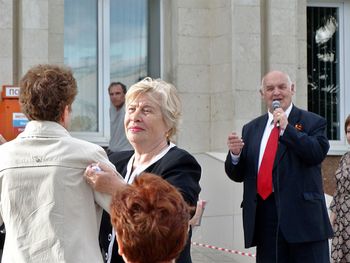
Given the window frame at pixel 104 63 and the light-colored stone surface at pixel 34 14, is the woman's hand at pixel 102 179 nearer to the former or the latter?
the light-colored stone surface at pixel 34 14

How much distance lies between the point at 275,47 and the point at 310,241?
17.3ft

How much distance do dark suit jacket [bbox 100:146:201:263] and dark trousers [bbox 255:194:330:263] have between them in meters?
2.00

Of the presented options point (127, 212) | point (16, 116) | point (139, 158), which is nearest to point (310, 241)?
point (139, 158)

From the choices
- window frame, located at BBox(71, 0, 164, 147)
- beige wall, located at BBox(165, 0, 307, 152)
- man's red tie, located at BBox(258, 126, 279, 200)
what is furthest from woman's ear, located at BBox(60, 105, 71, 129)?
window frame, located at BBox(71, 0, 164, 147)

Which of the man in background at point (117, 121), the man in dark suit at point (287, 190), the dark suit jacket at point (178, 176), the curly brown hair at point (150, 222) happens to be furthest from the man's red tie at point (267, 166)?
the curly brown hair at point (150, 222)

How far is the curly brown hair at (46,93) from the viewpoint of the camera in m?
4.14

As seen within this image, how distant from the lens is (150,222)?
2949 mm

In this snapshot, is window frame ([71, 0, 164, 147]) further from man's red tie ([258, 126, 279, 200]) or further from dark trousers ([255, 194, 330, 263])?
dark trousers ([255, 194, 330, 263])

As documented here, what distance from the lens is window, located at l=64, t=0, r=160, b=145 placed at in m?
11.8

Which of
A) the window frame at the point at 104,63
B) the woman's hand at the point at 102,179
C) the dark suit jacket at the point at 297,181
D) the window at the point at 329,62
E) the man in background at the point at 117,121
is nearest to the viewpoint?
the woman's hand at the point at 102,179

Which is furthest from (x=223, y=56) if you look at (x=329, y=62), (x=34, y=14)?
(x=34, y=14)

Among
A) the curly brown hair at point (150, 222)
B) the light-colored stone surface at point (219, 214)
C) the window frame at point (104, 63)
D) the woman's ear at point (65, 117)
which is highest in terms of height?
the window frame at point (104, 63)

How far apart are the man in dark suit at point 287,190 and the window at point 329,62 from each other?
606 centimetres

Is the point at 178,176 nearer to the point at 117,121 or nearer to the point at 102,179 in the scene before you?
the point at 102,179
